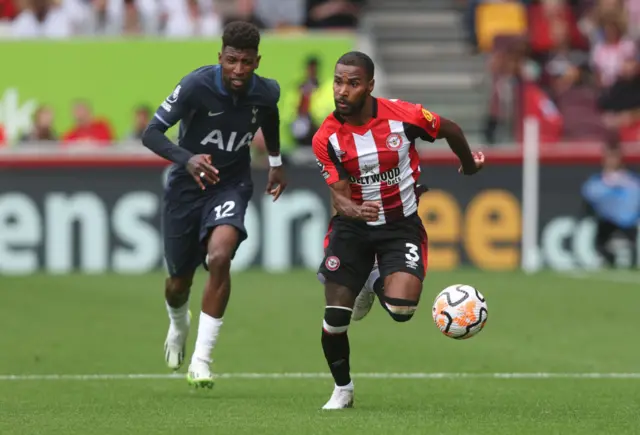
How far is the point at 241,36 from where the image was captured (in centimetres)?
1049

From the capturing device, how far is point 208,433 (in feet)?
27.3

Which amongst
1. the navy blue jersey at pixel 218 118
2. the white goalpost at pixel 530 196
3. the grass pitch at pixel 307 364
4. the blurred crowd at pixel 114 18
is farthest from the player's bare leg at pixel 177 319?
the blurred crowd at pixel 114 18

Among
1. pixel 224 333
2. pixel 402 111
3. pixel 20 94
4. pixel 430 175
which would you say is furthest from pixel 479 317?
pixel 20 94

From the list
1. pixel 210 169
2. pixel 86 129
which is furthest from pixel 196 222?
pixel 86 129

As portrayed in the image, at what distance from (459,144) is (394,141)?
18.6 inches

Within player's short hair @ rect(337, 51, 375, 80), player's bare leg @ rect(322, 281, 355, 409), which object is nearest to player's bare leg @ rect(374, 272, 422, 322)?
player's bare leg @ rect(322, 281, 355, 409)

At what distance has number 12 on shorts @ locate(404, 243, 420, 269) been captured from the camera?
32.0ft

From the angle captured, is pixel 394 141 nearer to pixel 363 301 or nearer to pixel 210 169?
pixel 363 301

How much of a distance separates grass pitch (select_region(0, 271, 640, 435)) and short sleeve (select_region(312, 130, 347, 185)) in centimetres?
148

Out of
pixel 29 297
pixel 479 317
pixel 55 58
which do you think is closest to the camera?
pixel 479 317

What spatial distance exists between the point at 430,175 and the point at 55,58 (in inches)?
241

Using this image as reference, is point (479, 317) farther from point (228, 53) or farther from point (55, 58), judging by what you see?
point (55, 58)

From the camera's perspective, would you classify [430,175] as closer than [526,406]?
No

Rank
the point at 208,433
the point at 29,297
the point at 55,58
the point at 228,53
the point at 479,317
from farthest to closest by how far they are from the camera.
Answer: the point at 55,58, the point at 29,297, the point at 228,53, the point at 479,317, the point at 208,433
